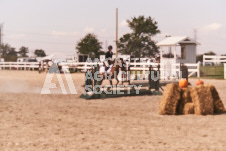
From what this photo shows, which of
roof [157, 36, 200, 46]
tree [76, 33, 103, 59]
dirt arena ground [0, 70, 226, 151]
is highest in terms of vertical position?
tree [76, 33, 103, 59]

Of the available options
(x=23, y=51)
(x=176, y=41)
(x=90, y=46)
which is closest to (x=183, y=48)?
(x=176, y=41)

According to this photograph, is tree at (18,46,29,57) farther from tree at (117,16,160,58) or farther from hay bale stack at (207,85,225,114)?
hay bale stack at (207,85,225,114)

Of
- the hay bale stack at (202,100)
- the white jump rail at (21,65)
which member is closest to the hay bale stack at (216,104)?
the hay bale stack at (202,100)

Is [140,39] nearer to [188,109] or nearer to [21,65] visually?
[21,65]

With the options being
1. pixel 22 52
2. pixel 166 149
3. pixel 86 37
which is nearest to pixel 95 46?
pixel 86 37

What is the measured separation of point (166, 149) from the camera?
233 inches

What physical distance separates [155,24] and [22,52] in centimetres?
10260

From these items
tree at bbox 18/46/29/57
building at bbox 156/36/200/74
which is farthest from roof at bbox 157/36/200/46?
tree at bbox 18/46/29/57

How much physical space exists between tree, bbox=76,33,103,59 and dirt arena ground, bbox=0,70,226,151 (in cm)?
6946

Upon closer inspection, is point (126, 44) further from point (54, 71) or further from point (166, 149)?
point (166, 149)

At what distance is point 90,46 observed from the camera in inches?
3263

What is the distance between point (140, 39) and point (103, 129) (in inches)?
2531

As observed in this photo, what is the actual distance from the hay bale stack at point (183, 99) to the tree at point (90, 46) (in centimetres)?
6986

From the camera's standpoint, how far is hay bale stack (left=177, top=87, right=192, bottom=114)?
10240 millimetres
